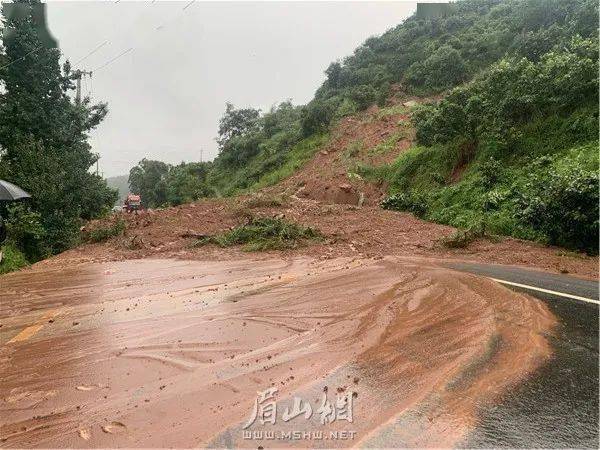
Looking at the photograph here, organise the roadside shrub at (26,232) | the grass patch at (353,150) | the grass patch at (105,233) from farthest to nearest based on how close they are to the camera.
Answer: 1. the grass patch at (353,150)
2. the grass patch at (105,233)
3. the roadside shrub at (26,232)

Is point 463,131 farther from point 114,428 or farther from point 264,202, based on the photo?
point 114,428

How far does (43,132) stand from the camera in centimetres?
1692

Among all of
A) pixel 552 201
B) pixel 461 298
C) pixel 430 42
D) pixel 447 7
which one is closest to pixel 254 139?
pixel 430 42

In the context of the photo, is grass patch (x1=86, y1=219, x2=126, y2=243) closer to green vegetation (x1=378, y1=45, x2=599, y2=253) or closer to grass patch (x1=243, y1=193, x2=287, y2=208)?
grass patch (x1=243, y1=193, x2=287, y2=208)

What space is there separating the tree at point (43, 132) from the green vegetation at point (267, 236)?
565 cm

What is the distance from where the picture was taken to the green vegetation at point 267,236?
436 inches

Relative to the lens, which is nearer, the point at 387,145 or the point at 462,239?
the point at 462,239

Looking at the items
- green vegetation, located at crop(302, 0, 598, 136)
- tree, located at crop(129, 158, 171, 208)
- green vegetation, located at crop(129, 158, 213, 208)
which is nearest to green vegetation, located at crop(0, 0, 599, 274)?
green vegetation, located at crop(302, 0, 598, 136)

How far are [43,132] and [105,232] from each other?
629cm

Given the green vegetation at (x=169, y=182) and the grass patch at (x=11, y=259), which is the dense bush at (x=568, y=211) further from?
the green vegetation at (x=169, y=182)

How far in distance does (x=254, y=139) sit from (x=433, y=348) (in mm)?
38292

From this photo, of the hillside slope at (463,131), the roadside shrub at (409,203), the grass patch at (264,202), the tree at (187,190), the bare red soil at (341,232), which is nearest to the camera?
the bare red soil at (341,232)

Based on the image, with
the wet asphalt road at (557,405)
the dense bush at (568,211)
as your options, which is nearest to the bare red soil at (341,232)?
the dense bush at (568,211)

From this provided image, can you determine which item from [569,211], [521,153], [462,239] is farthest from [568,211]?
[521,153]
